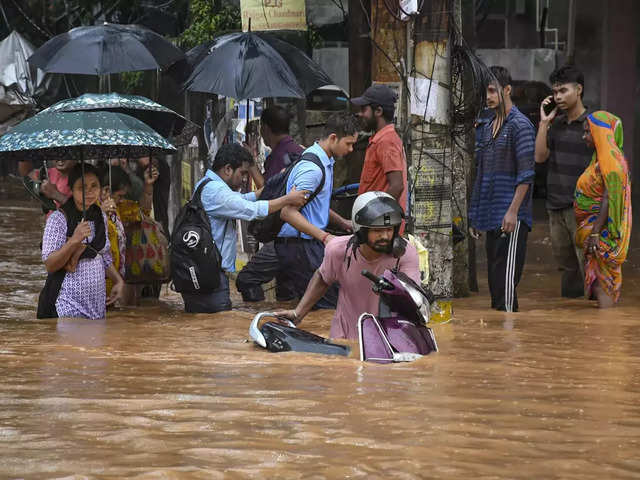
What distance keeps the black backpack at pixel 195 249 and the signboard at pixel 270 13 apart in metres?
3.05

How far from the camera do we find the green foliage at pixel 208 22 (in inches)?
717

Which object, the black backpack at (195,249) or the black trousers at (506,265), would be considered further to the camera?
the black trousers at (506,265)

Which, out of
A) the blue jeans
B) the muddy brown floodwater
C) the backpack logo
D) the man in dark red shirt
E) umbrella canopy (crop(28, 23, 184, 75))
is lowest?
the muddy brown floodwater

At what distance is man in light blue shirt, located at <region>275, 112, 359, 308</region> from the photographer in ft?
29.0

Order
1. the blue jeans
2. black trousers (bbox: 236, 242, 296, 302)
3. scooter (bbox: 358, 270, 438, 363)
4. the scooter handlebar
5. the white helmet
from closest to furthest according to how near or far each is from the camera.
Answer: scooter (bbox: 358, 270, 438, 363) < the white helmet < the scooter handlebar < the blue jeans < black trousers (bbox: 236, 242, 296, 302)

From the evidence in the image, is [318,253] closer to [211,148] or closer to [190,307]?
[190,307]

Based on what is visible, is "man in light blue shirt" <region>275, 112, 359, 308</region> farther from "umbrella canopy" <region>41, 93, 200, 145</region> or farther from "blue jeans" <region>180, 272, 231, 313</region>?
"umbrella canopy" <region>41, 93, 200, 145</region>

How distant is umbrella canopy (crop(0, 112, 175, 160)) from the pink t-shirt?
6.76 feet

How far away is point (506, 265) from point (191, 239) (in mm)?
2478

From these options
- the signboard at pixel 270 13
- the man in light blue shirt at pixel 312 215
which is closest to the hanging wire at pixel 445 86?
the man in light blue shirt at pixel 312 215

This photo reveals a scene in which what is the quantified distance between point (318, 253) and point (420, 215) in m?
0.88

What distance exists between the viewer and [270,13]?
1181 centimetres

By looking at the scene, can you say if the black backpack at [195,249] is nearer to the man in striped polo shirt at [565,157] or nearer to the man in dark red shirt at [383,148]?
the man in dark red shirt at [383,148]

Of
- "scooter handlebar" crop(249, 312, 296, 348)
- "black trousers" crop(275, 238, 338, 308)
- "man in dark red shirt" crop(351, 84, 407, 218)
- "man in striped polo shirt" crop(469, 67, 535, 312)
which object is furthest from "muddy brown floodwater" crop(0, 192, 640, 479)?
"man in dark red shirt" crop(351, 84, 407, 218)
